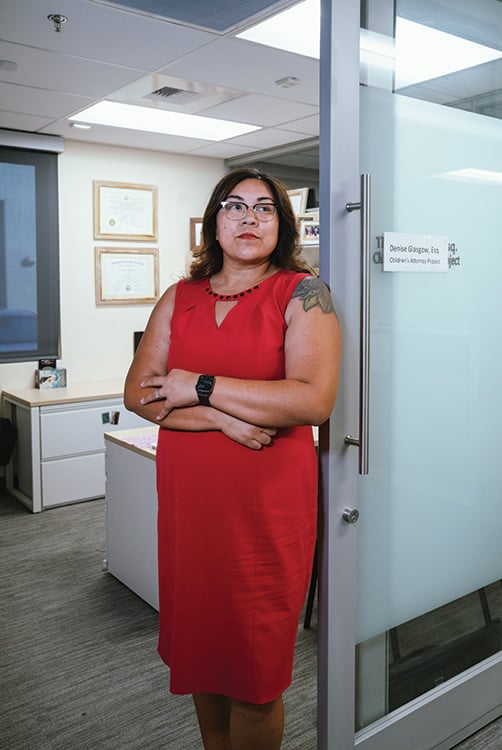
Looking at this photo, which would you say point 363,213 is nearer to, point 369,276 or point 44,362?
point 369,276

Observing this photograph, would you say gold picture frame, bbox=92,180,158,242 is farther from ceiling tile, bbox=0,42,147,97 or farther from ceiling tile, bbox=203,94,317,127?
ceiling tile, bbox=0,42,147,97

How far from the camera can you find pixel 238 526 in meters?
1.59

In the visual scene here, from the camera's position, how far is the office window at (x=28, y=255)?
4695mm

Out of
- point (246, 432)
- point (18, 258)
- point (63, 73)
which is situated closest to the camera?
point (246, 432)

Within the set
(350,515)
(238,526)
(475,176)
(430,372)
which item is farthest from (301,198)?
(238,526)

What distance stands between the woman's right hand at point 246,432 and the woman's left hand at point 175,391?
9cm

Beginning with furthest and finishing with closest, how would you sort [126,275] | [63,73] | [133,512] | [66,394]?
1. [126,275]
2. [66,394]
3. [63,73]
4. [133,512]

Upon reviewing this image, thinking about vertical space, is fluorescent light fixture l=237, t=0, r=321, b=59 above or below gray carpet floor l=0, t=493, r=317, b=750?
above

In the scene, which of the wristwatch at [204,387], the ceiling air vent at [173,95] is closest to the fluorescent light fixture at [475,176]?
the wristwatch at [204,387]

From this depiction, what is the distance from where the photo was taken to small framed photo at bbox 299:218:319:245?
406 cm

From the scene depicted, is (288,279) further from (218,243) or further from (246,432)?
(246,432)

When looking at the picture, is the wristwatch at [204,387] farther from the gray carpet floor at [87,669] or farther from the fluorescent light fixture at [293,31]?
the fluorescent light fixture at [293,31]

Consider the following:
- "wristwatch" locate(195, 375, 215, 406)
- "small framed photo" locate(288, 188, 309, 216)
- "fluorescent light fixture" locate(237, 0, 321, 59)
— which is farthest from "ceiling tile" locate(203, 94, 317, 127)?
"wristwatch" locate(195, 375, 215, 406)

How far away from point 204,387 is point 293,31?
74.0 inches
